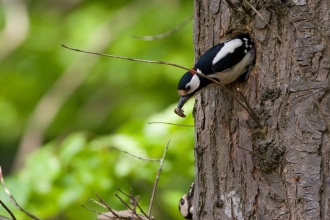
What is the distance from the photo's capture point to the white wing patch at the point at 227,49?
2682 mm

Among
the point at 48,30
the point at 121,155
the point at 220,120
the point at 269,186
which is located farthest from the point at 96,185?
the point at 48,30

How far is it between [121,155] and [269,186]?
7.61 feet

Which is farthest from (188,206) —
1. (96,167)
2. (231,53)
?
(231,53)

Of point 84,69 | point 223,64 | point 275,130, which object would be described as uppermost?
point 223,64

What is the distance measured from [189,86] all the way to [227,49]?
0.32 m

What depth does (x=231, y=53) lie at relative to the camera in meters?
2.75

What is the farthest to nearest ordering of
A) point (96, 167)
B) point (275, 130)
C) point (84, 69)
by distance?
1. point (84, 69)
2. point (96, 167)
3. point (275, 130)

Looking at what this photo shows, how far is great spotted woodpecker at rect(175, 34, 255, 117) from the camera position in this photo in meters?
2.68

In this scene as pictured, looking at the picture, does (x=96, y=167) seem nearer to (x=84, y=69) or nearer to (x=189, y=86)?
(x=189, y=86)

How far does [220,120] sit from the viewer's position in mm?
2824

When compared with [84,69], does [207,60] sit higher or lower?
higher

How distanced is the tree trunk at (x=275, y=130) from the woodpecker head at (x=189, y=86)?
13 cm

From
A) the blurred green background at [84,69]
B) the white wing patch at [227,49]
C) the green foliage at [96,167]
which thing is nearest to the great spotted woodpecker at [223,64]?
the white wing patch at [227,49]

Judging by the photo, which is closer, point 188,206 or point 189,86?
point 189,86
